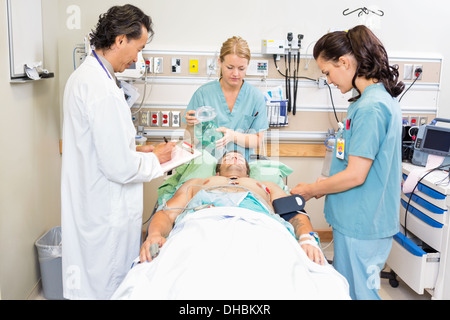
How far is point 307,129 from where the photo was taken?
355cm

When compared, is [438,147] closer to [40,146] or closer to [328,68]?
[328,68]

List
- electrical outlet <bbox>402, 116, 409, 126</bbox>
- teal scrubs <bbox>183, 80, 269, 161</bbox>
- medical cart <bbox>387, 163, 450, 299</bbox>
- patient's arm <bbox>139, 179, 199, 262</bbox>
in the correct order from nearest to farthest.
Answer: patient's arm <bbox>139, 179, 199, 262</bbox>
medical cart <bbox>387, 163, 450, 299</bbox>
teal scrubs <bbox>183, 80, 269, 161</bbox>
electrical outlet <bbox>402, 116, 409, 126</bbox>

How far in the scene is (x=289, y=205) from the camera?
7.17ft

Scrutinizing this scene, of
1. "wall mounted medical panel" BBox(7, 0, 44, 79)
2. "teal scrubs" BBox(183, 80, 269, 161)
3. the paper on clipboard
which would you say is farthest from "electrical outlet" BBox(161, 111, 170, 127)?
the paper on clipboard

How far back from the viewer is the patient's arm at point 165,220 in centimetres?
188

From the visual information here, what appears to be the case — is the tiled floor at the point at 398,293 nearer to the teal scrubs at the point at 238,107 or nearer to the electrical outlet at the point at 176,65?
the teal scrubs at the point at 238,107

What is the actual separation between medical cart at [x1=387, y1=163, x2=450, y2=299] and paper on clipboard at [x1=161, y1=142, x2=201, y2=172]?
142 cm

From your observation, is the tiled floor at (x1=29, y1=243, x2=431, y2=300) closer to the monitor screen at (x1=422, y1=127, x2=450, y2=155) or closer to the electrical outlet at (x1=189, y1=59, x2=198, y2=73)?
the monitor screen at (x1=422, y1=127, x2=450, y2=155)

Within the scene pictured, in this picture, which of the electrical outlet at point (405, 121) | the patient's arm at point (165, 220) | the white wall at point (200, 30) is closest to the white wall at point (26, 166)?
the white wall at point (200, 30)

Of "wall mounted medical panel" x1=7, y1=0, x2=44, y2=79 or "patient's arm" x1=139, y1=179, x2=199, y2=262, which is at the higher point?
"wall mounted medical panel" x1=7, y1=0, x2=44, y2=79

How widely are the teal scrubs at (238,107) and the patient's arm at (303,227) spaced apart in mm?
391

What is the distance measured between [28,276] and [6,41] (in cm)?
139

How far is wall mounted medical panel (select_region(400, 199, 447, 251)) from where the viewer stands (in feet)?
8.23
